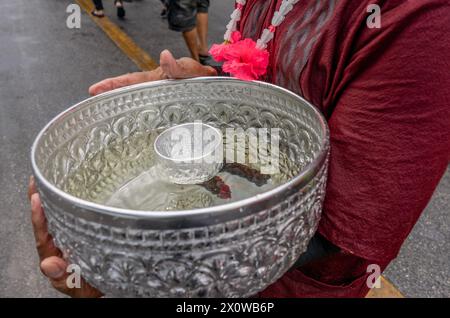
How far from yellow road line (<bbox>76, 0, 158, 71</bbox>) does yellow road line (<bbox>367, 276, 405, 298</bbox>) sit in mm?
2228

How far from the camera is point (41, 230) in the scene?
65 centimetres

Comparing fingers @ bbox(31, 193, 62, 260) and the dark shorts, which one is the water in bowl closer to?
fingers @ bbox(31, 193, 62, 260)

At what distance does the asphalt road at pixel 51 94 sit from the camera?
1607 millimetres

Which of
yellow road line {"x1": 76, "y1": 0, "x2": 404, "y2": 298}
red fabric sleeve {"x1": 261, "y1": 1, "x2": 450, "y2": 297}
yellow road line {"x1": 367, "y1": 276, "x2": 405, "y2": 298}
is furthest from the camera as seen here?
yellow road line {"x1": 76, "y1": 0, "x2": 404, "y2": 298}

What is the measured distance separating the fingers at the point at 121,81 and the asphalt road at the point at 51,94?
1.05m

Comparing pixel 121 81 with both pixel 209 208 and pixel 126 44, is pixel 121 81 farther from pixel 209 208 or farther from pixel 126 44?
pixel 126 44

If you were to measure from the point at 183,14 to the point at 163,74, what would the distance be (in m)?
2.19

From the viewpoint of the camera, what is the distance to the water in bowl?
0.72 m

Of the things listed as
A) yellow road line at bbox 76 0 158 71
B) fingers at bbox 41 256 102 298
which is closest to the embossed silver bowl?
fingers at bbox 41 256 102 298

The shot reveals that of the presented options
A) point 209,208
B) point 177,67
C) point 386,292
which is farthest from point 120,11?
point 209,208

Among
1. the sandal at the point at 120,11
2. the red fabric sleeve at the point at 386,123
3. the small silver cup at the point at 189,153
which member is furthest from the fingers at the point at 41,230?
the sandal at the point at 120,11

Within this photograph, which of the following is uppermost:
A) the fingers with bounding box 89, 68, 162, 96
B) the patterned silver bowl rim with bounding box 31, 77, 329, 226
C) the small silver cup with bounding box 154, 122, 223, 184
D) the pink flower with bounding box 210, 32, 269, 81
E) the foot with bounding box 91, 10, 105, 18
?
the pink flower with bounding box 210, 32, 269, 81

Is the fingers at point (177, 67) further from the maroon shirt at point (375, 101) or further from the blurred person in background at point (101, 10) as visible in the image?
the blurred person in background at point (101, 10)

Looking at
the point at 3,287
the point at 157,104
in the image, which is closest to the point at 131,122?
the point at 157,104
